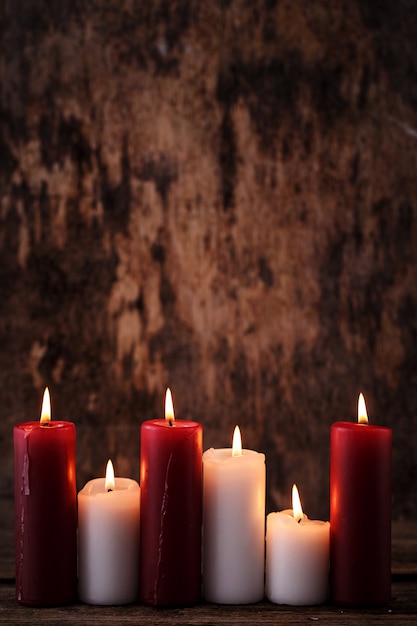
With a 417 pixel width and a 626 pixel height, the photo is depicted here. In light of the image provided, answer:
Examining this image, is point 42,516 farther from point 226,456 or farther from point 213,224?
point 213,224

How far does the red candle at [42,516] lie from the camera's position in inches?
29.6

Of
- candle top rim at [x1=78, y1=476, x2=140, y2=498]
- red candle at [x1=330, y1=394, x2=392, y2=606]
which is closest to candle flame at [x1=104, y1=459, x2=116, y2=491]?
candle top rim at [x1=78, y1=476, x2=140, y2=498]

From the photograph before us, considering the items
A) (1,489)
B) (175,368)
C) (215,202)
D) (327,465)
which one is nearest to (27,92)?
(215,202)

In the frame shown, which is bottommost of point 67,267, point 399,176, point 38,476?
point 38,476

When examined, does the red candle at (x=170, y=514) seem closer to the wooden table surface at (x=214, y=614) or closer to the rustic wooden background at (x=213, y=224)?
the wooden table surface at (x=214, y=614)

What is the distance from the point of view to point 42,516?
75 cm

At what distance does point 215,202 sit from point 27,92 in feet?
0.98

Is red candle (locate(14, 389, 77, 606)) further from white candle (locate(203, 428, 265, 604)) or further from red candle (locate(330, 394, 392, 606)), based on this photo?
red candle (locate(330, 394, 392, 606))

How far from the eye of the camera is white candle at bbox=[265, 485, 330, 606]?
2.53ft

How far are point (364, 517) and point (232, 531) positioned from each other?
0.13 metres

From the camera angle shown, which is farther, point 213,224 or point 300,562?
point 213,224

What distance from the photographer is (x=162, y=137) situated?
110 centimetres

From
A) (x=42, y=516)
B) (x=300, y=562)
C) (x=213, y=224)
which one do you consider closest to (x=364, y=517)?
(x=300, y=562)

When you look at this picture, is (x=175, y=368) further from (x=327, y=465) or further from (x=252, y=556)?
(x=252, y=556)
